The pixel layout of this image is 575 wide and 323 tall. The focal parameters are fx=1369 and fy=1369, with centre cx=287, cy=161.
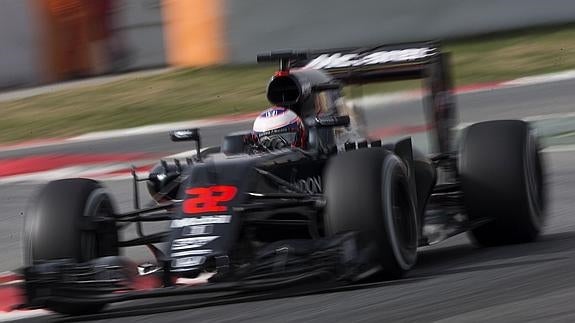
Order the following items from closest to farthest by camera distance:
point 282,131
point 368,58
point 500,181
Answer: point 282,131 < point 500,181 < point 368,58

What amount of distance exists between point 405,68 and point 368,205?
7.18ft

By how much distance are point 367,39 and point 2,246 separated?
10.2 m

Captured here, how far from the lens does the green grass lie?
18.4 metres

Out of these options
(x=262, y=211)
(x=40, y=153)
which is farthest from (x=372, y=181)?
(x=40, y=153)

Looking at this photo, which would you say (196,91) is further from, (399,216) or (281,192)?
(399,216)

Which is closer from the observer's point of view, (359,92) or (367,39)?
(359,92)

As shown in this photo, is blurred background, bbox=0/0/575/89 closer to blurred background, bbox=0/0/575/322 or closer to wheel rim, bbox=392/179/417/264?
blurred background, bbox=0/0/575/322

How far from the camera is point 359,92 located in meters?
9.00

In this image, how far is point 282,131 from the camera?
798cm

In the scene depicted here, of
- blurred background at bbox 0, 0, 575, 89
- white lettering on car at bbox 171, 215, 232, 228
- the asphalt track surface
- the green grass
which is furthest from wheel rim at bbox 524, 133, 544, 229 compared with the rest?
blurred background at bbox 0, 0, 575, 89

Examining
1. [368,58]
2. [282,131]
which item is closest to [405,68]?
[368,58]

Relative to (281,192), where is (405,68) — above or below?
above

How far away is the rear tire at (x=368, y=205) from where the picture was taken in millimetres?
6879

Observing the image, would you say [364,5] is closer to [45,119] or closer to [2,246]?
[45,119]
